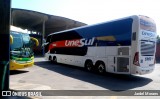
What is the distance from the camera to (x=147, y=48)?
38.1 feet

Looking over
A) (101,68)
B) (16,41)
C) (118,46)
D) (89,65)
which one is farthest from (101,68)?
(16,41)

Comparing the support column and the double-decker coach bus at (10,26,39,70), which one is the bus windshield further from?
the support column

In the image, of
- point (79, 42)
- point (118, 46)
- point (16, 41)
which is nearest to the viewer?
point (118, 46)

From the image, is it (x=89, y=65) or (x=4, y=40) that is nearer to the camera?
(x=4, y=40)

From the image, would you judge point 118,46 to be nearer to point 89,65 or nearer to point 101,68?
point 101,68

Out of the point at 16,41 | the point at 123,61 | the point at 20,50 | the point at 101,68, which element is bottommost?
the point at 101,68

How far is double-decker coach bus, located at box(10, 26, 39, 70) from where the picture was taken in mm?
12839

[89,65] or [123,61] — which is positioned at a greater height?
[123,61]

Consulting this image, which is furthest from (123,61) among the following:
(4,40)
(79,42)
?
(4,40)

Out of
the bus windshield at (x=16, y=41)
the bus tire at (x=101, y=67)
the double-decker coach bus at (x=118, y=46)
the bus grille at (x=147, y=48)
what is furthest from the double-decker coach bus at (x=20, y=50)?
the bus grille at (x=147, y=48)

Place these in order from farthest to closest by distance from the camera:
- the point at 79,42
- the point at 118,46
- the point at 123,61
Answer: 1. the point at 79,42
2. the point at 118,46
3. the point at 123,61

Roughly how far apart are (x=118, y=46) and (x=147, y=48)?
1.56 meters

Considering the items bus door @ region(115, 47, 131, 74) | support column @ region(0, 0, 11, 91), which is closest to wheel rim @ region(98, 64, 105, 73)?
bus door @ region(115, 47, 131, 74)

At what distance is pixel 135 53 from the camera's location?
36.0 feet
